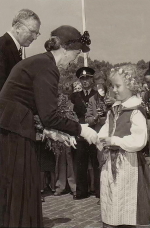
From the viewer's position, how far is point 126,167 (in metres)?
4.32

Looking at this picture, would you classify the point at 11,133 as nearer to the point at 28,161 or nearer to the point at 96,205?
the point at 28,161

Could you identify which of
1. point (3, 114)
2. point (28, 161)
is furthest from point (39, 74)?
point (28, 161)

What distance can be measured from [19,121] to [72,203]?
139 inches

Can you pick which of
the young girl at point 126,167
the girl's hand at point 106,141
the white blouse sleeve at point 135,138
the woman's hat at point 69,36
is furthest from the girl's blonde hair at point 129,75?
the woman's hat at point 69,36

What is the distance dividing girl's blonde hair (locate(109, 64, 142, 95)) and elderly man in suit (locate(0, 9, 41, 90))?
93 centimetres

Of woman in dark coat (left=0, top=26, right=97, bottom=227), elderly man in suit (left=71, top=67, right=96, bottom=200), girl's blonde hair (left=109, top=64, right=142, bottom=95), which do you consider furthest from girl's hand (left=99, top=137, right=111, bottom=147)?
elderly man in suit (left=71, top=67, right=96, bottom=200)

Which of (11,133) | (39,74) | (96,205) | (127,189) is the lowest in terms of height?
(96,205)

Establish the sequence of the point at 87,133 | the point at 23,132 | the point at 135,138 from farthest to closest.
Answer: the point at 135,138, the point at 87,133, the point at 23,132

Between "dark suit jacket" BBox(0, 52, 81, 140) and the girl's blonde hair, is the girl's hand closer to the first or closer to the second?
the girl's blonde hair

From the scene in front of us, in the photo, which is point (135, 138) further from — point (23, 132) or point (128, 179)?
point (23, 132)

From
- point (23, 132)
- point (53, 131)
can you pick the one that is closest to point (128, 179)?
point (53, 131)

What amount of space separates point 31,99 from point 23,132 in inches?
10.9

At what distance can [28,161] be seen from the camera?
11.3ft

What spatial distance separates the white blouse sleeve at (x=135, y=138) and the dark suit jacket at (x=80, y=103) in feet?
9.65
